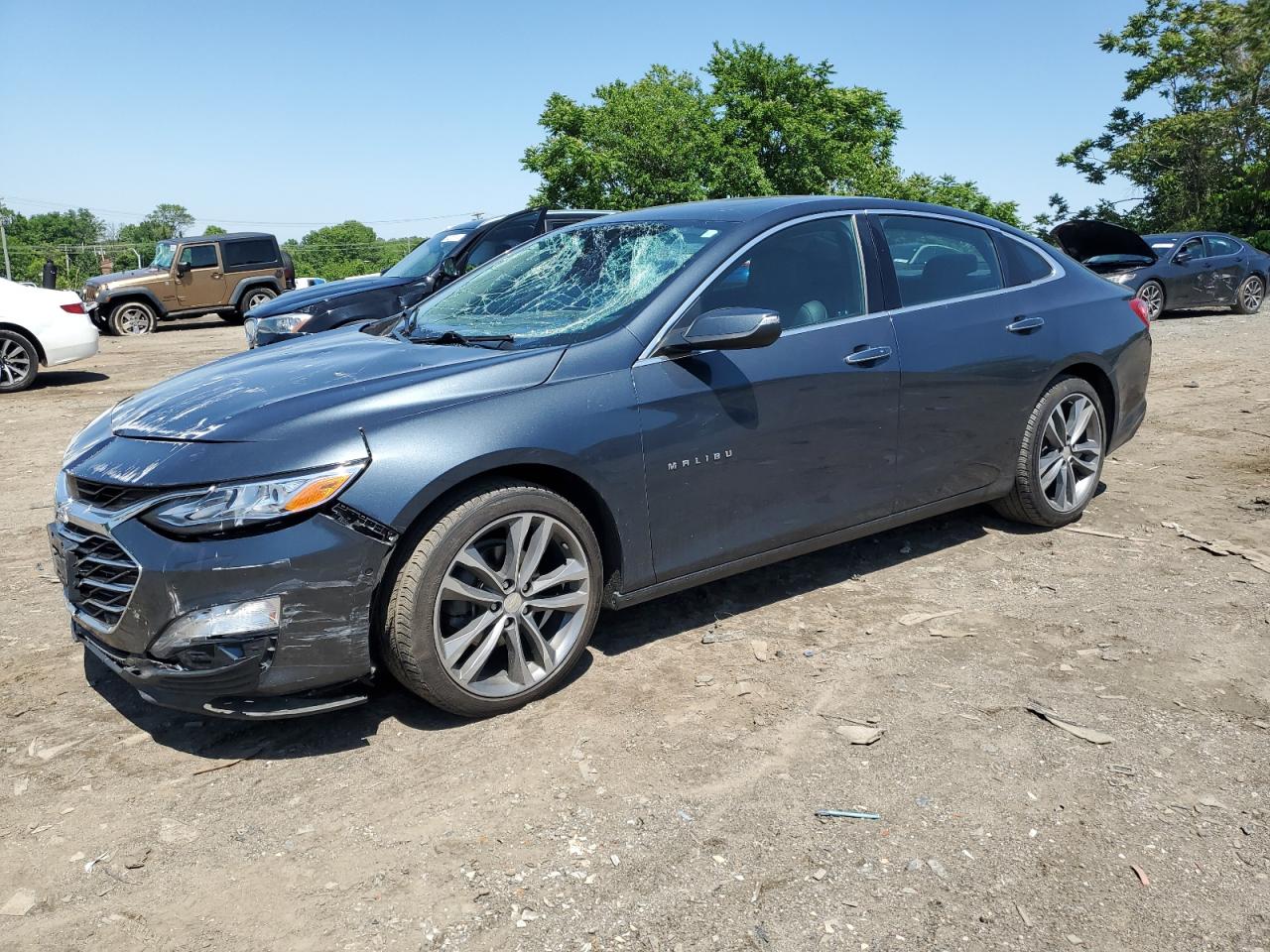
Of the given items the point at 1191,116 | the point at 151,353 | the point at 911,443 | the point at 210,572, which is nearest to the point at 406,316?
the point at 210,572

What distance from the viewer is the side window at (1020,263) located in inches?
204

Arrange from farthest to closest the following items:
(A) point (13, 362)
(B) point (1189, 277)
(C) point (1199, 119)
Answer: (C) point (1199, 119), (B) point (1189, 277), (A) point (13, 362)

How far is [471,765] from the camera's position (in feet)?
11.0

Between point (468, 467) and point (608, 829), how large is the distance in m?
1.19

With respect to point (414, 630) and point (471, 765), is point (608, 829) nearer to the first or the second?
point (471, 765)

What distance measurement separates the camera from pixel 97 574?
3381 millimetres

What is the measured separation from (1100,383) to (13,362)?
38.5 feet

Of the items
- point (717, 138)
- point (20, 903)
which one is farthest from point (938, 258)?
point (717, 138)

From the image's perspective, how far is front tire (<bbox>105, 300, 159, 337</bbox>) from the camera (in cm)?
2173

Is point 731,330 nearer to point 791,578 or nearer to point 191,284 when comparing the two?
point 791,578

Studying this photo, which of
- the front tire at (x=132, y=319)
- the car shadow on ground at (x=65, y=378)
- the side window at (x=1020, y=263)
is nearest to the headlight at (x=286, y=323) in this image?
the car shadow on ground at (x=65, y=378)

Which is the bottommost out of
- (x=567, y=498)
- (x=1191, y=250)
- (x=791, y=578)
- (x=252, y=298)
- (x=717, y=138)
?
(x=791, y=578)

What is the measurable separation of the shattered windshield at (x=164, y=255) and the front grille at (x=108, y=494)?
20.9 meters

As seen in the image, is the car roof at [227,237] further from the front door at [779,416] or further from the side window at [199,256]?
the front door at [779,416]
